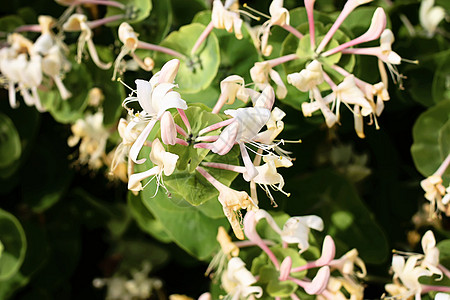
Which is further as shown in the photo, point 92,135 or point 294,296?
point 92,135

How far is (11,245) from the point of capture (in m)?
0.82

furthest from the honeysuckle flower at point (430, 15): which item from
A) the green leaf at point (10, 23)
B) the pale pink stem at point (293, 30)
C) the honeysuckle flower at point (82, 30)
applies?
the green leaf at point (10, 23)

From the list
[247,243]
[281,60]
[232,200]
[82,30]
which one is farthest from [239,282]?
[82,30]

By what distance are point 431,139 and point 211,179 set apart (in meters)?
0.36

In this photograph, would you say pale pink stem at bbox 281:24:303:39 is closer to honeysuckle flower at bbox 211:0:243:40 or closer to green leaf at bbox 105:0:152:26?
honeysuckle flower at bbox 211:0:243:40

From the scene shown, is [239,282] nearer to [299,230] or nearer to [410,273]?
[299,230]

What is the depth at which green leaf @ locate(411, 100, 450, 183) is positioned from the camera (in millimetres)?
703

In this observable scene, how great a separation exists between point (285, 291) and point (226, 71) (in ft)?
0.91

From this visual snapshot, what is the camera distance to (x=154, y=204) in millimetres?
671

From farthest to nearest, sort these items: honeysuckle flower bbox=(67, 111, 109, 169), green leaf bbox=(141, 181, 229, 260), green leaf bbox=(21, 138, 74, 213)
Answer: green leaf bbox=(21, 138, 74, 213), honeysuckle flower bbox=(67, 111, 109, 169), green leaf bbox=(141, 181, 229, 260)

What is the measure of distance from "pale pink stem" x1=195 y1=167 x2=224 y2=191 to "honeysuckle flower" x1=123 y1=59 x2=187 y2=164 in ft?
0.22

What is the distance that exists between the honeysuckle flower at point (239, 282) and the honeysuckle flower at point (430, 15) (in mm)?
424

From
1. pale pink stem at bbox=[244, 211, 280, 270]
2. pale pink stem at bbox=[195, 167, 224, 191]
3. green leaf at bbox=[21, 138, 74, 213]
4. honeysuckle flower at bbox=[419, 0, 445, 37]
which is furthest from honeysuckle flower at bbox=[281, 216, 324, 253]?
green leaf at bbox=[21, 138, 74, 213]

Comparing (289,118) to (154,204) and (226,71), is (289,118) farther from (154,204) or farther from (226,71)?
(154,204)
